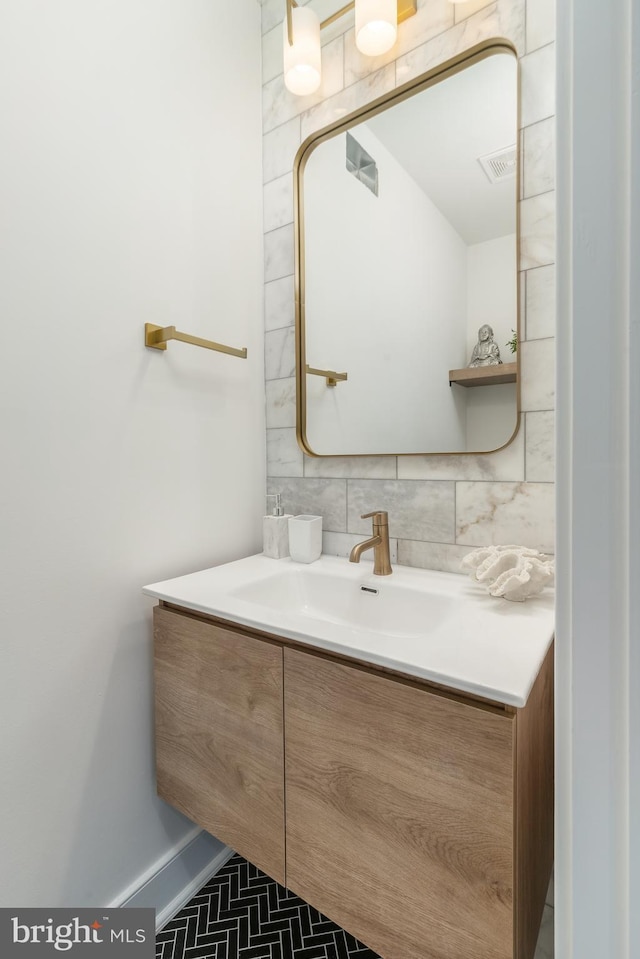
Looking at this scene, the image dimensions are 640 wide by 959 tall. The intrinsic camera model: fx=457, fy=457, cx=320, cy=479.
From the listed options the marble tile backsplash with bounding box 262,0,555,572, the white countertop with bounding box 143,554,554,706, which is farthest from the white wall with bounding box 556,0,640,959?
the marble tile backsplash with bounding box 262,0,555,572

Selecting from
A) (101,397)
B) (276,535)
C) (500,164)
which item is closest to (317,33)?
(500,164)

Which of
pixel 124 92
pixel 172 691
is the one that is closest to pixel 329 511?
pixel 172 691

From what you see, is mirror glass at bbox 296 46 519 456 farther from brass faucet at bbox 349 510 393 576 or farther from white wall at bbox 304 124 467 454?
brass faucet at bbox 349 510 393 576

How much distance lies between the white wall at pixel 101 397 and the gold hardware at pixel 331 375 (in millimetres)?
256

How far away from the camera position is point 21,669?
0.88 meters

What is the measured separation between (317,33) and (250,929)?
2.29 m

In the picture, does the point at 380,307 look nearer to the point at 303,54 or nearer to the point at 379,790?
the point at 303,54

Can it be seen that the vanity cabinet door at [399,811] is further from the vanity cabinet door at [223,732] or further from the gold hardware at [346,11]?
the gold hardware at [346,11]

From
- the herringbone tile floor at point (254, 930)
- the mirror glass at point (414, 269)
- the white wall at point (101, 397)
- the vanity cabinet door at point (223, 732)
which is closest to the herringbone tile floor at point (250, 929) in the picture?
the herringbone tile floor at point (254, 930)

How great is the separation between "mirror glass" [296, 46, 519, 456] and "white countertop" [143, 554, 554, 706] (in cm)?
35

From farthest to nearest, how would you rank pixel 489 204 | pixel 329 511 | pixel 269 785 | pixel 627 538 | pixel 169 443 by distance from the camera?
pixel 329 511
pixel 169 443
pixel 489 204
pixel 269 785
pixel 627 538

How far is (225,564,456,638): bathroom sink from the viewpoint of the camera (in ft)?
3.29

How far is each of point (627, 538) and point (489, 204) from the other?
983 millimetres

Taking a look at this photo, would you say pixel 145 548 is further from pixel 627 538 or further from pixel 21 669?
pixel 627 538
